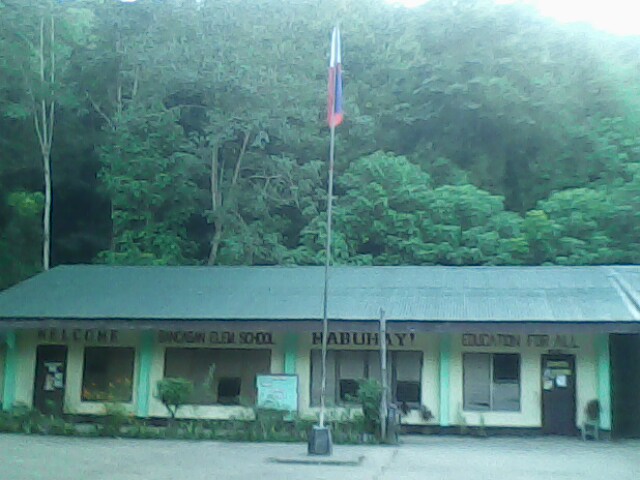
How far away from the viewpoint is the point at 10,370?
24.5 meters

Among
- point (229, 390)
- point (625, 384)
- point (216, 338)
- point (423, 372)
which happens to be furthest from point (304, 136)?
point (625, 384)

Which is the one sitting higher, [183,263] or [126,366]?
[183,263]

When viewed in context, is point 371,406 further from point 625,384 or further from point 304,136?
point 304,136

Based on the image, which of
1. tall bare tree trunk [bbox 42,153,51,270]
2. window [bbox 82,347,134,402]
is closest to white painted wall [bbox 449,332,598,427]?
window [bbox 82,347,134,402]

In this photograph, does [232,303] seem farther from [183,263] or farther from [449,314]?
[183,263]

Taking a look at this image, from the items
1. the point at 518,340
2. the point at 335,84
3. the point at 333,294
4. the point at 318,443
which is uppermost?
the point at 335,84

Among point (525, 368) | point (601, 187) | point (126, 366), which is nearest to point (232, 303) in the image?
point (126, 366)

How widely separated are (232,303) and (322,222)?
11.9m

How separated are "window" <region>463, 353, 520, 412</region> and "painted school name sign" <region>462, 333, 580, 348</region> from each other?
327 mm

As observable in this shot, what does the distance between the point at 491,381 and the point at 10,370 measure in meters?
13.1

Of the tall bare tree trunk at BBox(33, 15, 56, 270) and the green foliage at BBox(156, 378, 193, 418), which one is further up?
the tall bare tree trunk at BBox(33, 15, 56, 270)

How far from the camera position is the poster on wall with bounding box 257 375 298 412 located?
2191 centimetres

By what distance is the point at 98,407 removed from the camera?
24.1m

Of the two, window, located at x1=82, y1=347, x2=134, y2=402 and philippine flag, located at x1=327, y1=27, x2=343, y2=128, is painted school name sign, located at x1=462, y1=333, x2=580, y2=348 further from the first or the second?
window, located at x1=82, y1=347, x2=134, y2=402
